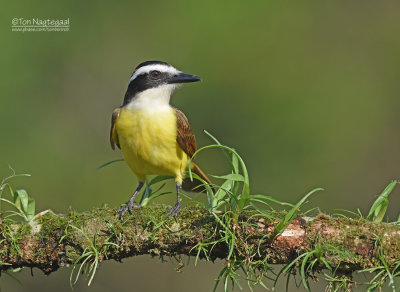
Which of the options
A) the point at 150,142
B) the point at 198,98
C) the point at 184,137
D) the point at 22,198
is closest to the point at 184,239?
the point at 22,198

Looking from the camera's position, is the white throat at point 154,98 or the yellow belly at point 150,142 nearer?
the yellow belly at point 150,142

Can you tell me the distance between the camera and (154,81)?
5316 millimetres

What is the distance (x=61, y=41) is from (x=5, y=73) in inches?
38.5

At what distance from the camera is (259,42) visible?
30.5 ft

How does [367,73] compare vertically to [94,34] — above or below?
below

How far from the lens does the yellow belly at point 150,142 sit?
4.91 m

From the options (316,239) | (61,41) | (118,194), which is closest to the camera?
(316,239)

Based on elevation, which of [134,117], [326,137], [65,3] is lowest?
[326,137]

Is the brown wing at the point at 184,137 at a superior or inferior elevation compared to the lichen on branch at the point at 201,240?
superior

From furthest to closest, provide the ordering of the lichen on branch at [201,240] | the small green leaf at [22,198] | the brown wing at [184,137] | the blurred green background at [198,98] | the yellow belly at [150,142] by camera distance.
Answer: the blurred green background at [198,98] < the brown wing at [184,137] < the yellow belly at [150,142] < the small green leaf at [22,198] < the lichen on branch at [201,240]

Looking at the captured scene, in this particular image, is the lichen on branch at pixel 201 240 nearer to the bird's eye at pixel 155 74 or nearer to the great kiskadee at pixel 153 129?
the great kiskadee at pixel 153 129

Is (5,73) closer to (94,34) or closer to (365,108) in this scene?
(94,34)

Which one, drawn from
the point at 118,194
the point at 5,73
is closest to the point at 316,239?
the point at 118,194

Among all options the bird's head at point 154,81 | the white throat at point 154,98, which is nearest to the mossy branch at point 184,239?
the white throat at point 154,98
